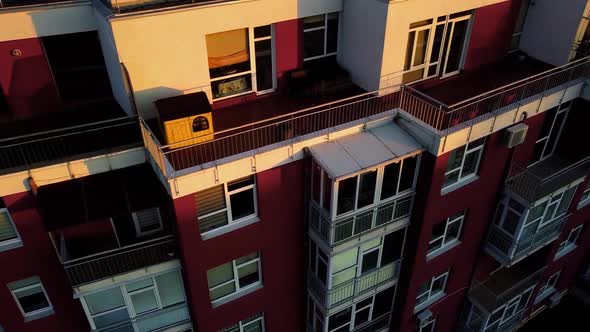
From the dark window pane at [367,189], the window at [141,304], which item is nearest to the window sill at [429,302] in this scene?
the dark window pane at [367,189]

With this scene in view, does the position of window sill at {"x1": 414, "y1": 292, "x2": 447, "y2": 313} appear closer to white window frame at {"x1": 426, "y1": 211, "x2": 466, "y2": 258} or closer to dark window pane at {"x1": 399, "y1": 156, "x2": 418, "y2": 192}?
white window frame at {"x1": 426, "y1": 211, "x2": 466, "y2": 258}

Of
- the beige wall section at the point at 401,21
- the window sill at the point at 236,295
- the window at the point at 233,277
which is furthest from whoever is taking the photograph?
the window sill at the point at 236,295

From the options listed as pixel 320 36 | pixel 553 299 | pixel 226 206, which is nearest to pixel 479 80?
pixel 320 36

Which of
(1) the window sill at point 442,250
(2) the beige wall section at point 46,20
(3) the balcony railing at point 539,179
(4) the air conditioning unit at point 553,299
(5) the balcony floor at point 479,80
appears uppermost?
(2) the beige wall section at point 46,20

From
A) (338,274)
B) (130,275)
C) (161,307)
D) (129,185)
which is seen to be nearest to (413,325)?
(338,274)

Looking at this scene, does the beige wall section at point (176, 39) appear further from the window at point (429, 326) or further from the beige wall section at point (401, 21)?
the window at point (429, 326)

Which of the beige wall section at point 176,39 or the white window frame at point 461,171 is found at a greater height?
the beige wall section at point 176,39

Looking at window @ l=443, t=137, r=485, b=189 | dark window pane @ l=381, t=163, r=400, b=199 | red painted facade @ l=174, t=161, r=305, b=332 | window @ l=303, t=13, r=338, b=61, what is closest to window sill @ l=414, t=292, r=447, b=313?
red painted facade @ l=174, t=161, r=305, b=332
